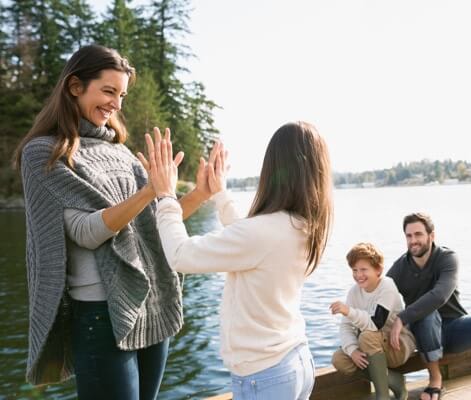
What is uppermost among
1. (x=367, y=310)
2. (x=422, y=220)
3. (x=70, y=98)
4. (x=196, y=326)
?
(x=70, y=98)

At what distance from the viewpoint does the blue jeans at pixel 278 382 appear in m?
1.85

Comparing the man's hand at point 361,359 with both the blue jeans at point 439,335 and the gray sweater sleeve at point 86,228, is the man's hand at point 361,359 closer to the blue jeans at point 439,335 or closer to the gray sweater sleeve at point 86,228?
the blue jeans at point 439,335

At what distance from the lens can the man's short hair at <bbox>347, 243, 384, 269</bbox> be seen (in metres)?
3.72

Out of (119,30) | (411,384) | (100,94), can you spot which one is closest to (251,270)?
(100,94)

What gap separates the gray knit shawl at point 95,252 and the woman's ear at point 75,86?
10 centimetres

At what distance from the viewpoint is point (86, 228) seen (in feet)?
5.90

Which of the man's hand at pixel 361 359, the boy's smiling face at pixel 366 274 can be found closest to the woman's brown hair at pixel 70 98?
the boy's smiling face at pixel 366 274

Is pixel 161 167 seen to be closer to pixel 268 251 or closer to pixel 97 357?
pixel 268 251

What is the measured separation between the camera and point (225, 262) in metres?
1.82

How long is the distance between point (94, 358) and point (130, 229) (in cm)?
44

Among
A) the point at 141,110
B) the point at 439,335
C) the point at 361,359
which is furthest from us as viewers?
the point at 141,110

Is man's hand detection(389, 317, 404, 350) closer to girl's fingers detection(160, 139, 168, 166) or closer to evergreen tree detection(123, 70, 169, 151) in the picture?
girl's fingers detection(160, 139, 168, 166)

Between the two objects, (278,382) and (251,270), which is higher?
(251,270)

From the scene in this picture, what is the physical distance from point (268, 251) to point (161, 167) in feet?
1.43
